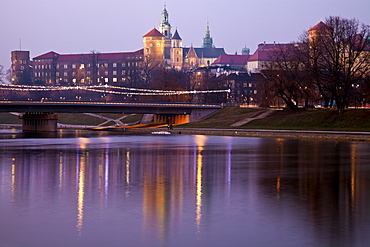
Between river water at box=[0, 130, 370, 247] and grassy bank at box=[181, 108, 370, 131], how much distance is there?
3390 cm

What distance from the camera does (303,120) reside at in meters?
86.4

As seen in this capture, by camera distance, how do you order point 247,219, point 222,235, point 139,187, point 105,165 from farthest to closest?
point 105,165, point 139,187, point 247,219, point 222,235

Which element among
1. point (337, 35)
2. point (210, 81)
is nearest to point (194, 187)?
point (337, 35)

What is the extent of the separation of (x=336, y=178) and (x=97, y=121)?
344ft

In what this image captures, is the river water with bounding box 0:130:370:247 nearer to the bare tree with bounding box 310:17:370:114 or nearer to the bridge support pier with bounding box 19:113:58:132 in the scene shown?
the bare tree with bounding box 310:17:370:114

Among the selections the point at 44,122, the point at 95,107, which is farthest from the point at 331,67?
the point at 44,122

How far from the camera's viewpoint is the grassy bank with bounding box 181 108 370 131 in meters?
79.4

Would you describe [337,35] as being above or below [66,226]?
above

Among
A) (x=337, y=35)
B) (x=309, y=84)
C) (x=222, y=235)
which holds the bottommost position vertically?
(x=222, y=235)

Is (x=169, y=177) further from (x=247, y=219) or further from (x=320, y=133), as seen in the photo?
(x=320, y=133)

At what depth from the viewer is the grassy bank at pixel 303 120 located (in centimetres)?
7938

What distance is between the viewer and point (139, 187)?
30.1 meters

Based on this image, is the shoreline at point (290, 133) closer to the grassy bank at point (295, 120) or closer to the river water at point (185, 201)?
the grassy bank at point (295, 120)

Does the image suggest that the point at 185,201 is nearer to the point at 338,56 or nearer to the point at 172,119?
the point at 338,56
